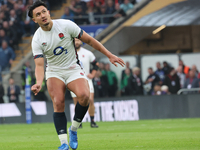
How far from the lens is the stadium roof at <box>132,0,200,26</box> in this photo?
1934 centimetres

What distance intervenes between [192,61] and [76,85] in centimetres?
1196

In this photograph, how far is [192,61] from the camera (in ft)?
58.5

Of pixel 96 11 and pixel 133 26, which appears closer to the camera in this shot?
pixel 133 26

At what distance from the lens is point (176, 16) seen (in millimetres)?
19562

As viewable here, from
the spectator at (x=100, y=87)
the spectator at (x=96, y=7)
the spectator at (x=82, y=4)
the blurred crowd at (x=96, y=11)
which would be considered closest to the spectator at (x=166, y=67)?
the spectator at (x=100, y=87)

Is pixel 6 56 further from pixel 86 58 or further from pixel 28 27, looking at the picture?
pixel 86 58

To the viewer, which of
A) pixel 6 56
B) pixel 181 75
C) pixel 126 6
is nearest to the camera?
pixel 181 75

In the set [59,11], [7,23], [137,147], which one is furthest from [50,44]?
[59,11]

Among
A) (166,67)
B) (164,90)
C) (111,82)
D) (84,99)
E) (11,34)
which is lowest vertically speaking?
(164,90)

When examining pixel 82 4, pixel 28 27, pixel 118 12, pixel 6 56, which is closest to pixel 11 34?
pixel 28 27

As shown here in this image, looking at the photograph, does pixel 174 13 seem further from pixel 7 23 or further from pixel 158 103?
pixel 7 23

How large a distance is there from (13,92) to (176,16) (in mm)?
8297

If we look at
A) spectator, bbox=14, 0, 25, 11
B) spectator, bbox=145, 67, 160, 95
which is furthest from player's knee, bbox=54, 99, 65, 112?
spectator, bbox=14, 0, 25, 11

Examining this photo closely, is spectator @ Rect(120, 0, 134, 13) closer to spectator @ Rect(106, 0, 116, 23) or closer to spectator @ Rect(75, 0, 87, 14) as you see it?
spectator @ Rect(106, 0, 116, 23)
